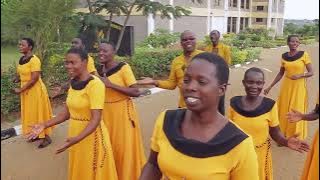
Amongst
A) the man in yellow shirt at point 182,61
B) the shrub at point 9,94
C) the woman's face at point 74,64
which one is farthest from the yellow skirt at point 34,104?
the woman's face at point 74,64

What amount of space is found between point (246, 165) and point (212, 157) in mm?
164

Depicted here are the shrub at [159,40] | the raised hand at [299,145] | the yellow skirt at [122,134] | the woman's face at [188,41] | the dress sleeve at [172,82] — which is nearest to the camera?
the raised hand at [299,145]

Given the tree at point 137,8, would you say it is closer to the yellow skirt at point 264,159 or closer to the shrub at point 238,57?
the yellow skirt at point 264,159

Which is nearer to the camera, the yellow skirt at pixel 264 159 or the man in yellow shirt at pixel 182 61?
the yellow skirt at pixel 264 159

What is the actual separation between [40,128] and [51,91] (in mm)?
5222

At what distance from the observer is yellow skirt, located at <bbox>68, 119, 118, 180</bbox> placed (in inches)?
129

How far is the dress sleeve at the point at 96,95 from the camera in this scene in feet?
10.2

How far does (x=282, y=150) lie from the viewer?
552 cm

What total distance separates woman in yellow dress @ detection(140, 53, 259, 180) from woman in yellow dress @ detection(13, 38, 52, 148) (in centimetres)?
392

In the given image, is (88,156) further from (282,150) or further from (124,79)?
(282,150)

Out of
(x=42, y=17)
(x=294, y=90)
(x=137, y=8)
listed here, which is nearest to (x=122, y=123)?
(x=294, y=90)

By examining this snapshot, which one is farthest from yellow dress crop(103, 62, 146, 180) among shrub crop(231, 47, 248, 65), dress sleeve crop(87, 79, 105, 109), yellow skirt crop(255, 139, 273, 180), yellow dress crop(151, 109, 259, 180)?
shrub crop(231, 47, 248, 65)

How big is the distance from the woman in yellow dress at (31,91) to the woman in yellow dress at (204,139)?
3921 mm

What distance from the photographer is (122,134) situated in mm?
4004
